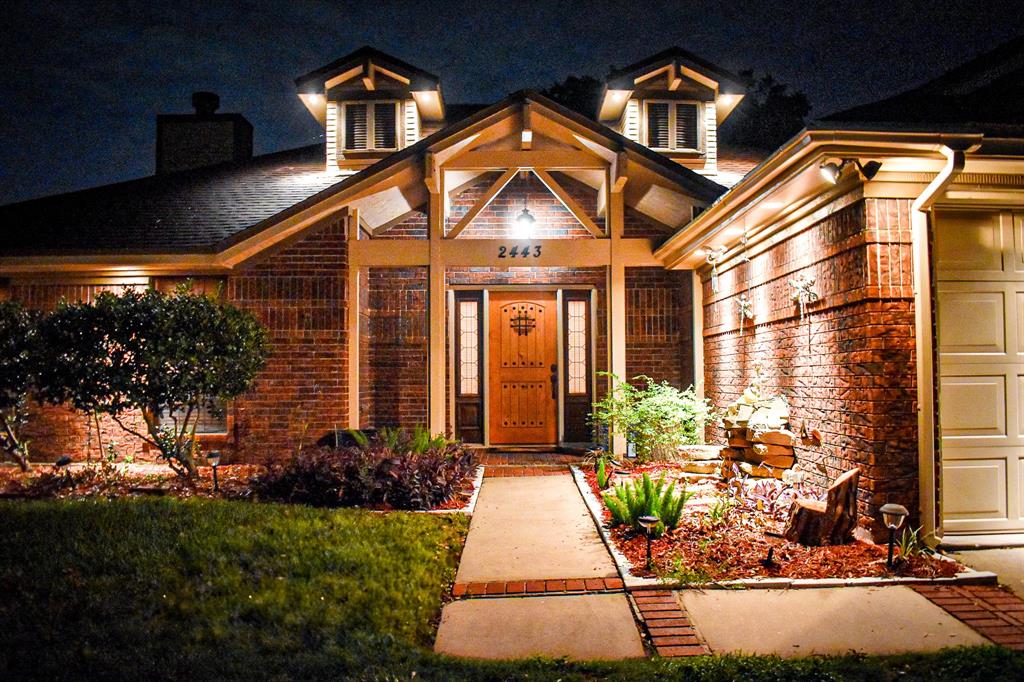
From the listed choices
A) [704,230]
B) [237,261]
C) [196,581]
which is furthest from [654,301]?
[196,581]

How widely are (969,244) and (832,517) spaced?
7.75 feet

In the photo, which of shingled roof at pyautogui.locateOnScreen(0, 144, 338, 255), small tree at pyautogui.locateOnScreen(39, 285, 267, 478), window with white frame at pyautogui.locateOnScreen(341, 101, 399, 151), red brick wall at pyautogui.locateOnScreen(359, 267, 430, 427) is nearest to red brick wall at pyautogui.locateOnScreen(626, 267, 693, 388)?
red brick wall at pyautogui.locateOnScreen(359, 267, 430, 427)

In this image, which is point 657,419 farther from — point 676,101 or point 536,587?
point 676,101

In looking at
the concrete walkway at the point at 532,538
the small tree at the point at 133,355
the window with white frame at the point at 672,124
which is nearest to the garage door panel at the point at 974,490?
the concrete walkway at the point at 532,538

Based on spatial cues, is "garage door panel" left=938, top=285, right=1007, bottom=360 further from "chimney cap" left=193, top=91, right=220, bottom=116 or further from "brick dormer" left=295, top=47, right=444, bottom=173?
"chimney cap" left=193, top=91, right=220, bottom=116

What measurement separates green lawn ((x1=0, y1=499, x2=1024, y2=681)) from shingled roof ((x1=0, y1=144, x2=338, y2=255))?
14.4 feet

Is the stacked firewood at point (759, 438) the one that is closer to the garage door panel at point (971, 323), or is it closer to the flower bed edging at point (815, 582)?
the garage door panel at point (971, 323)

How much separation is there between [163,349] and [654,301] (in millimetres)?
6838

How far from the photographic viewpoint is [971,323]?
5.18m

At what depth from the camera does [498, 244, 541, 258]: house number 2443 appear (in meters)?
9.21

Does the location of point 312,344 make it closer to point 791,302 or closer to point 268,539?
point 268,539

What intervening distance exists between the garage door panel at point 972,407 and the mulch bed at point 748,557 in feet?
3.60

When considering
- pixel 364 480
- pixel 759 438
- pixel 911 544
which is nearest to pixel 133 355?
pixel 364 480

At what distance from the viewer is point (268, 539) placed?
5145 mm
